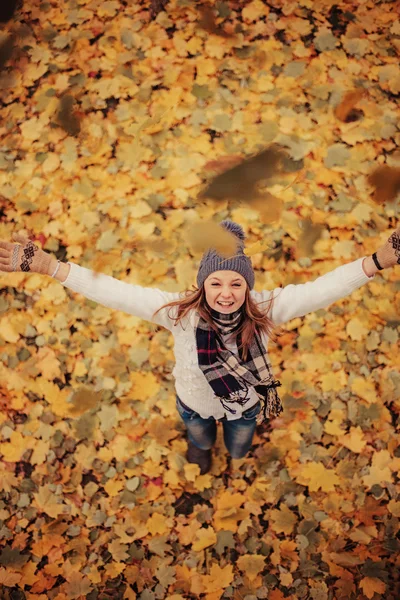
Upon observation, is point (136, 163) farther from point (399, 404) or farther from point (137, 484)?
point (399, 404)

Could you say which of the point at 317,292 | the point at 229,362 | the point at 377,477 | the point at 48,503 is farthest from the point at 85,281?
the point at 377,477

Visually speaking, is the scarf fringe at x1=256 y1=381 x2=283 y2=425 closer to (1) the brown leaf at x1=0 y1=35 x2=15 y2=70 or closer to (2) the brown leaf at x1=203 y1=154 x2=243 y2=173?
(2) the brown leaf at x1=203 y1=154 x2=243 y2=173

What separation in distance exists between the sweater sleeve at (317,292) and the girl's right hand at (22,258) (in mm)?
825

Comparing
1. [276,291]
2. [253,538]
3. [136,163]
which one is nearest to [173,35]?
[136,163]

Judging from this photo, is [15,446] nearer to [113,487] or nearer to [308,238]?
[113,487]

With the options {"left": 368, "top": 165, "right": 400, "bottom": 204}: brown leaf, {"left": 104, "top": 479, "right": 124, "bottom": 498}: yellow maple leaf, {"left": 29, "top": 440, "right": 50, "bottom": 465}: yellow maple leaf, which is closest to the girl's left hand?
{"left": 368, "top": 165, "right": 400, "bottom": 204}: brown leaf

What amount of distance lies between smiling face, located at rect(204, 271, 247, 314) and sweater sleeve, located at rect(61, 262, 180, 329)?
0.61ft

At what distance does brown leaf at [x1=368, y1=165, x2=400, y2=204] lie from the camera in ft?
9.89

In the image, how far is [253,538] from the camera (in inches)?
95.7

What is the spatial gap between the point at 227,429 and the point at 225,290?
98cm

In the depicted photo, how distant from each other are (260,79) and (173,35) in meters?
0.76

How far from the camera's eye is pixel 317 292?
5.52ft

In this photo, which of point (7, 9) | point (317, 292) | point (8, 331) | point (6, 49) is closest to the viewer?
point (317, 292)

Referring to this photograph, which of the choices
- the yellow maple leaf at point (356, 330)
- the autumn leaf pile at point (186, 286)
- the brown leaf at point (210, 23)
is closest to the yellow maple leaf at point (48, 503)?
the autumn leaf pile at point (186, 286)
